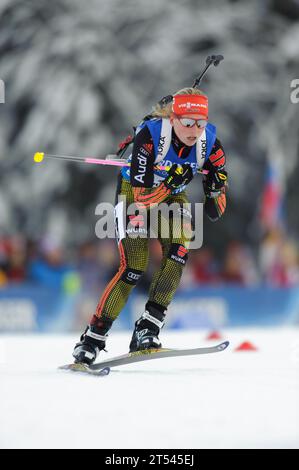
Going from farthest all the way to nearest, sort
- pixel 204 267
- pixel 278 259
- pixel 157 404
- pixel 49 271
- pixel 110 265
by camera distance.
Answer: pixel 278 259
pixel 204 267
pixel 110 265
pixel 49 271
pixel 157 404

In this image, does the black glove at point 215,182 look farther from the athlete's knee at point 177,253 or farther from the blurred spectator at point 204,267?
the blurred spectator at point 204,267

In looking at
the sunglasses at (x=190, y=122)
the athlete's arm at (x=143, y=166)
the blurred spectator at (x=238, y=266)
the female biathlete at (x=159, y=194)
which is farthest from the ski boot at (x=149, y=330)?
the blurred spectator at (x=238, y=266)

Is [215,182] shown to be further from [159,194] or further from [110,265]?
[110,265]

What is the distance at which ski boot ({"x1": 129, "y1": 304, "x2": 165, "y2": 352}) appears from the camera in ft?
17.0

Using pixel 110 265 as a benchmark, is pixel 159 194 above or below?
below

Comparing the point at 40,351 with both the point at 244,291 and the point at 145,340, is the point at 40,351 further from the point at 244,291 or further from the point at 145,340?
the point at 244,291

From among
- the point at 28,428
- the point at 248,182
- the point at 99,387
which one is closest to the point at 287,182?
the point at 248,182

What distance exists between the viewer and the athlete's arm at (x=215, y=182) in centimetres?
534

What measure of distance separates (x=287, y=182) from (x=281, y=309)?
4.49 metres

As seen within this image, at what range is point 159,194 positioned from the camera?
520cm

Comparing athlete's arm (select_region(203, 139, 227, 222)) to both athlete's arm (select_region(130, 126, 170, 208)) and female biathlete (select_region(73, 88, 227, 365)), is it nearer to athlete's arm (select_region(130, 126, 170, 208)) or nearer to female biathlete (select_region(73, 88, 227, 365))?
female biathlete (select_region(73, 88, 227, 365))

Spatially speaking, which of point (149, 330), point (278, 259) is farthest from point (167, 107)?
point (278, 259)

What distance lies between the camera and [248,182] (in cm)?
1516

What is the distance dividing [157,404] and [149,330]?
1.57 m
